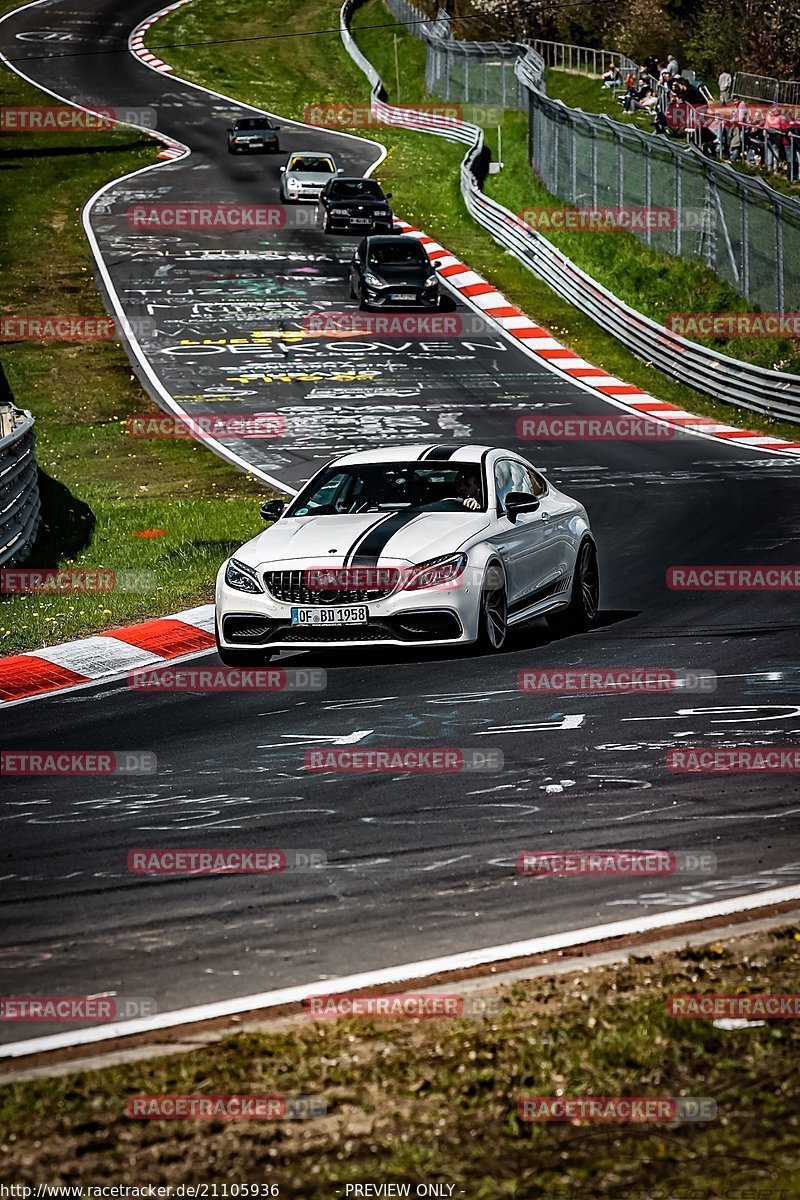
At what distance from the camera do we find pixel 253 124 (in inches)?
2205

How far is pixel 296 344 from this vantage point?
33.6 metres

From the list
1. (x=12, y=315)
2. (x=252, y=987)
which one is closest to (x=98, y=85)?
(x=12, y=315)

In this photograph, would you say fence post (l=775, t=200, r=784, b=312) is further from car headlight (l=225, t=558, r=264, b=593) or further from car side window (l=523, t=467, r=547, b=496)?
car headlight (l=225, t=558, r=264, b=593)

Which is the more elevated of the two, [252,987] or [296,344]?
[252,987]

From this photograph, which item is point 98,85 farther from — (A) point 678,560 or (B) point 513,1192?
(B) point 513,1192

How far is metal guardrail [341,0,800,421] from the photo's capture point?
89.0 ft

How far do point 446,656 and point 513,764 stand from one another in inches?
127

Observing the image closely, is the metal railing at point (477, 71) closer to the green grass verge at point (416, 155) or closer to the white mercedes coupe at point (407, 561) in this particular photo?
the green grass verge at point (416, 155)

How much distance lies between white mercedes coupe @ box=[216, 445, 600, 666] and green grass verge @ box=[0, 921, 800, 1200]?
6044 millimetres

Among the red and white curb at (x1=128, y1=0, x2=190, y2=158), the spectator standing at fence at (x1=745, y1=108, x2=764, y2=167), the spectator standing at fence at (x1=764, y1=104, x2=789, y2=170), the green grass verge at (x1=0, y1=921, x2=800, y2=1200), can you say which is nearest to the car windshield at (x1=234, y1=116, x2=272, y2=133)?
the red and white curb at (x1=128, y1=0, x2=190, y2=158)

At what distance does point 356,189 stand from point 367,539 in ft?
108

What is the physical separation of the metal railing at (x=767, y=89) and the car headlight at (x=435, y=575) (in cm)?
3220

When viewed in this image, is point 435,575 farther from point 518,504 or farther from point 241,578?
point 241,578

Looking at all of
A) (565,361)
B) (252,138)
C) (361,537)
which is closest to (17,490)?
(361,537)
